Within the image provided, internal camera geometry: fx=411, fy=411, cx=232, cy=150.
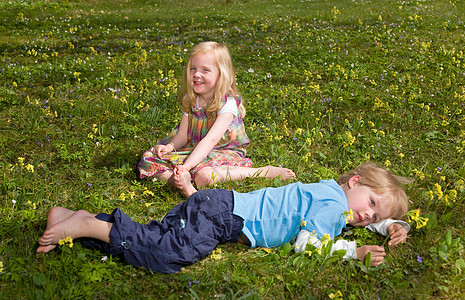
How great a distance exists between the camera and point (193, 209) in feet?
11.3

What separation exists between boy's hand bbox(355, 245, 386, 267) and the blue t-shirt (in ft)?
0.84

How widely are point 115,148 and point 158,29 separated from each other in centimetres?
728

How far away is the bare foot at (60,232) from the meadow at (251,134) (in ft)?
0.29

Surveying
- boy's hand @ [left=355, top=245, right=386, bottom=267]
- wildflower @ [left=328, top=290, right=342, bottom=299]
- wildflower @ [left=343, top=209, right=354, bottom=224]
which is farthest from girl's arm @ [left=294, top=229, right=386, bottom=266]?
wildflower @ [left=328, top=290, right=342, bottom=299]

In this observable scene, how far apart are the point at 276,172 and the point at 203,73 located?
4.48 ft

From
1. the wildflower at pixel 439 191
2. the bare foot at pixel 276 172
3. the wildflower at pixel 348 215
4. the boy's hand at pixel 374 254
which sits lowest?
the boy's hand at pixel 374 254

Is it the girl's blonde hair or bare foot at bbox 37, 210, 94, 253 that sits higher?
the girl's blonde hair

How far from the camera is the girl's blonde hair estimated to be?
4352 mm

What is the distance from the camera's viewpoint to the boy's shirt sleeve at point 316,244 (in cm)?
333

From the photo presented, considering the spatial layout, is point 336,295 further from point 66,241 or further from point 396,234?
point 66,241

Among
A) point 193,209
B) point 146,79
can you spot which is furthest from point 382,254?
point 146,79

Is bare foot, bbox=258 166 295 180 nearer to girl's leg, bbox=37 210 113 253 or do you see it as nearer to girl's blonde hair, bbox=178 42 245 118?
girl's blonde hair, bbox=178 42 245 118

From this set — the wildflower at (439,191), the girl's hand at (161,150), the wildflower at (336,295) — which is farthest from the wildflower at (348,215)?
the girl's hand at (161,150)

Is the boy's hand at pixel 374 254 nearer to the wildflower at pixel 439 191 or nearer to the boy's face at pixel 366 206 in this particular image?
the boy's face at pixel 366 206
